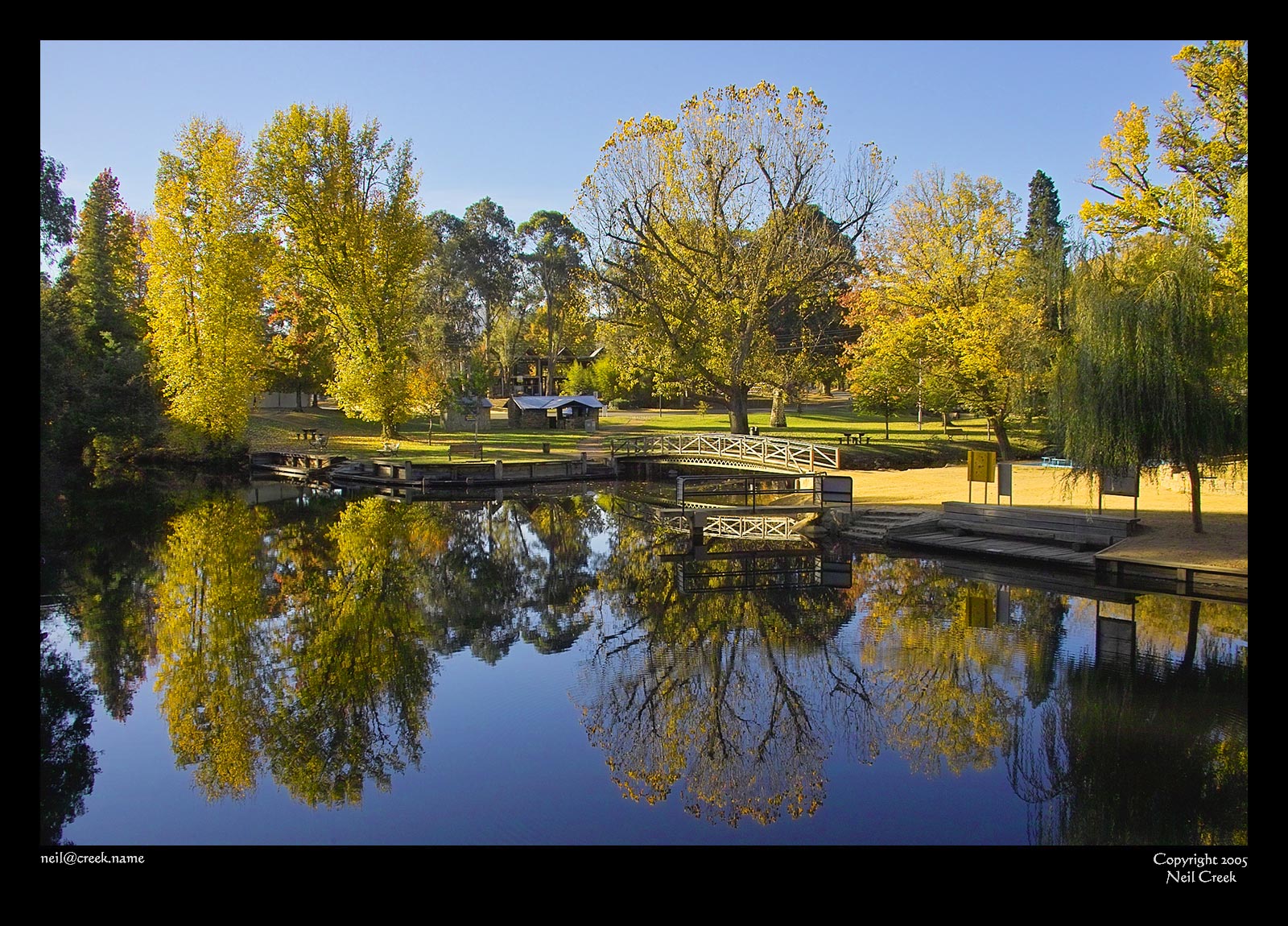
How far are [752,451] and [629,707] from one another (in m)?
22.5

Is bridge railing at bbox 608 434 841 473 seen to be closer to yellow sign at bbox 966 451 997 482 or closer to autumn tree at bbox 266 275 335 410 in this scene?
yellow sign at bbox 966 451 997 482

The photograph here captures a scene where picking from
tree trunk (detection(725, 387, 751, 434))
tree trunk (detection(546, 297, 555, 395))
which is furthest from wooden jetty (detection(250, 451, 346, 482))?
tree trunk (detection(546, 297, 555, 395))

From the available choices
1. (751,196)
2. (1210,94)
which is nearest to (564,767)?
(1210,94)

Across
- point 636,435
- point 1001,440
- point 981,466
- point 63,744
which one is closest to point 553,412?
point 636,435

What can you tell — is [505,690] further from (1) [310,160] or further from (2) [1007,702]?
(1) [310,160]

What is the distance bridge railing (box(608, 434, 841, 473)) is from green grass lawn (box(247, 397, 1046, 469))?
4.48 metres

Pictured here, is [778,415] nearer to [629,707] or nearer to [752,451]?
[752,451]

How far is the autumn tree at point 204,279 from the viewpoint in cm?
4188

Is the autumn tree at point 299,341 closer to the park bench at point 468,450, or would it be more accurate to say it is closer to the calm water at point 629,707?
the park bench at point 468,450

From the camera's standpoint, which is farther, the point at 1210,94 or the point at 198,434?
the point at 198,434

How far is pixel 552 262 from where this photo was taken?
75.7 m

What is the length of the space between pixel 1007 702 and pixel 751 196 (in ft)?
110

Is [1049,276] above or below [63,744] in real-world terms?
above
